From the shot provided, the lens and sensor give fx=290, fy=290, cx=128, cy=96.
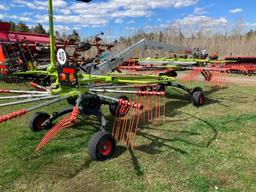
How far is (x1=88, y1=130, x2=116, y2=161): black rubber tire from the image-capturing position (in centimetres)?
407

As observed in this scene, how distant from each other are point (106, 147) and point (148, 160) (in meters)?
0.64

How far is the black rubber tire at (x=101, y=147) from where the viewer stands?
13.4 ft

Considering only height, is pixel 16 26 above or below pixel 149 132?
above

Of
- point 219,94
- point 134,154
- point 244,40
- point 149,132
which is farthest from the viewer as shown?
point 244,40

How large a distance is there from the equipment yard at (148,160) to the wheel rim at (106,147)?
150 millimetres

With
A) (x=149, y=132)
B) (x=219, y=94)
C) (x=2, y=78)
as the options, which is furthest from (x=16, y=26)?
(x=149, y=132)

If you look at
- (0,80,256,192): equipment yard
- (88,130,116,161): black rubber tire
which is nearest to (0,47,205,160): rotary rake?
(88,130,116,161): black rubber tire

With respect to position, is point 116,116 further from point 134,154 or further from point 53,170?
point 53,170

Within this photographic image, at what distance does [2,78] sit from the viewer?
1223 centimetres

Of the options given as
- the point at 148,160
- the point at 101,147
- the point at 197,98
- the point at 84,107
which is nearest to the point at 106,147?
the point at 101,147

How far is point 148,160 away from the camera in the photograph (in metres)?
4.20

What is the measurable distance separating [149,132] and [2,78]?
900 cm

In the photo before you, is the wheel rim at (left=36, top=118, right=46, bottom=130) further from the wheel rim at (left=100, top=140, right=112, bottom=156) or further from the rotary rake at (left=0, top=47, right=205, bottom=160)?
the wheel rim at (left=100, top=140, right=112, bottom=156)

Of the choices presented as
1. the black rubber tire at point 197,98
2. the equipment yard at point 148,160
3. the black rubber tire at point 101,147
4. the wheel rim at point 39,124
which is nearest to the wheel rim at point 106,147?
the black rubber tire at point 101,147
